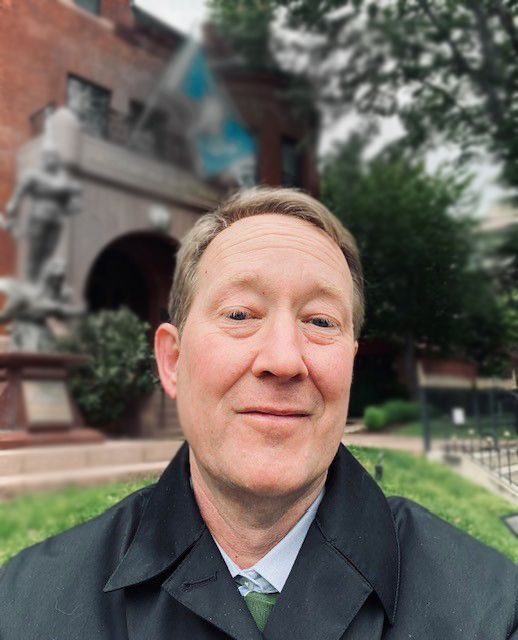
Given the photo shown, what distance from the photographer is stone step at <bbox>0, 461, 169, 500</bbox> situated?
Answer: 179 cm

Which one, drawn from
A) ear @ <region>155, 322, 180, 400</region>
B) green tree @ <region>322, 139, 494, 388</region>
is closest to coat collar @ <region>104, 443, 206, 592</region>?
ear @ <region>155, 322, 180, 400</region>

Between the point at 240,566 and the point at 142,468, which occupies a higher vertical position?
the point at 142,468

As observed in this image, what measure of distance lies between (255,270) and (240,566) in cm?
74

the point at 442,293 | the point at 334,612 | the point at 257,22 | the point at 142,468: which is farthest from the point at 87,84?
the point at 334,612

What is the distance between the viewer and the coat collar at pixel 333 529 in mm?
1447

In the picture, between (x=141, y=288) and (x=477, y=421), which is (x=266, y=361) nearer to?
(x=141, y=288)

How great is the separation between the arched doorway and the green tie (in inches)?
35.3

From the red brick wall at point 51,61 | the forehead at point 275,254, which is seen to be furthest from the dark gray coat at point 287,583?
the red brick wall at point 51,61

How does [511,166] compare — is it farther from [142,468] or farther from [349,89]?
[142,468]

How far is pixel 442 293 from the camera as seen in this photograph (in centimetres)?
215

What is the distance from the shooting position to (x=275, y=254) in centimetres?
156

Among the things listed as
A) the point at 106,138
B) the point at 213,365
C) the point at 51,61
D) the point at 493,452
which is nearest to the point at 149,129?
the point at 106,138

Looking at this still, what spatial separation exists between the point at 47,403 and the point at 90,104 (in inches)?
36.4

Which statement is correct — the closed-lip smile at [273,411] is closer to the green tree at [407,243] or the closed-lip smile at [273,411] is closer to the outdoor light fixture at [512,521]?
the green tree at [407,243]
